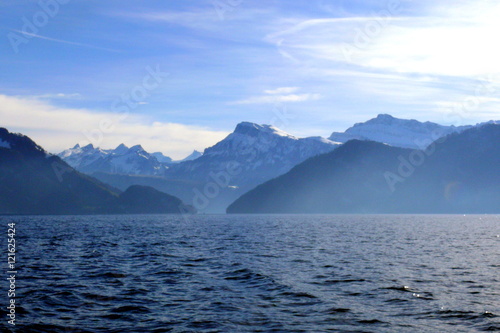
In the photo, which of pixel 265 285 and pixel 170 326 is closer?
pixel 170 326

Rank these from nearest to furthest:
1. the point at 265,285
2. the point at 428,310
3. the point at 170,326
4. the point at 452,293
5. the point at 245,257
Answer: the point at 170,326 < the point at 428,310 < the point at 452,293 < the point at 265,285 < the point at 245,257

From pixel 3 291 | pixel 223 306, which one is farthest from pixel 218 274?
pixel 3 291

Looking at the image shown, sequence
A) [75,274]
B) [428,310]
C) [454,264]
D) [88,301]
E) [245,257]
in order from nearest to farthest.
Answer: [428,310] < [88,301] < [75,274] < [454,264] < [245,257]

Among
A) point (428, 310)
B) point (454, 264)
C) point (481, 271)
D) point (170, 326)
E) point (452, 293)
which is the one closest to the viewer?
point (170, 326)

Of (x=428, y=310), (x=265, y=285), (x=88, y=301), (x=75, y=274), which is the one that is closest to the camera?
(x=428, y=310)

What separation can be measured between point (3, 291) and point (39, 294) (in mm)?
3540

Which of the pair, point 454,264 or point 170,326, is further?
point 454,264

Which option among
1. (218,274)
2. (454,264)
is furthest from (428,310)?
(454,264)

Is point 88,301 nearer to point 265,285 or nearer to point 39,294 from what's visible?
point 39,294

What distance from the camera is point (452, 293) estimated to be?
44531 millimetres

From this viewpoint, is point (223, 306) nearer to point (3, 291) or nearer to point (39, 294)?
point (39, 294)

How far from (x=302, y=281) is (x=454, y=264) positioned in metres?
26.9

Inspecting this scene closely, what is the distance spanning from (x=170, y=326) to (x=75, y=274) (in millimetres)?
26108

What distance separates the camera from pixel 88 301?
4062cm
